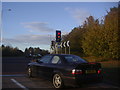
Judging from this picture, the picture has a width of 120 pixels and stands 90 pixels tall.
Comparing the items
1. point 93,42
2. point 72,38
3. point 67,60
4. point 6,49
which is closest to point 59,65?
point 67,60

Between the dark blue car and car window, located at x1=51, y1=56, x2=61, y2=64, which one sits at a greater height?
car window, located at x1=51, y1=56, x2=61, y2=64

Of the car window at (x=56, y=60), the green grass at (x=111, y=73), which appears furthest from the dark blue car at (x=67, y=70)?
the green grass at (x=111, y=73)

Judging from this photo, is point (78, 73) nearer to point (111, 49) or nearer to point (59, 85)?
point (59, 85)

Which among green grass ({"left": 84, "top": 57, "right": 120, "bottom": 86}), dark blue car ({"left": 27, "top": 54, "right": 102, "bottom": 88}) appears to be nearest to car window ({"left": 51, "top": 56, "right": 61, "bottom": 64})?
dark blue car ({"left": 27, "top": 54, "right": 102, "bottom": 88})

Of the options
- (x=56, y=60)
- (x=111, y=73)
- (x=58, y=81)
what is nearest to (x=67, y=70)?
(x=58, y=81)

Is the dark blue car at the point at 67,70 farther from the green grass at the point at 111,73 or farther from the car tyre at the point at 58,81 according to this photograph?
the green grass at the point at 111,73

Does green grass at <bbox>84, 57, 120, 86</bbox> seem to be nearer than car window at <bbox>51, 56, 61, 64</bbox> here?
No

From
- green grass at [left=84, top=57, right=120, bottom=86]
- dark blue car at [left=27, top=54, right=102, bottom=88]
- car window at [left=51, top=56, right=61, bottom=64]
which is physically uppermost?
car window at [left=51, top=56, right=61, bottom=64]

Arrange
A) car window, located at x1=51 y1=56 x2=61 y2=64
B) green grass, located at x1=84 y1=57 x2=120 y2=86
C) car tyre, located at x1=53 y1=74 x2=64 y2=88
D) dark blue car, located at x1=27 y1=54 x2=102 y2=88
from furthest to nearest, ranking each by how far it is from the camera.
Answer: green grass, located at x1=84 y1=57 x2=120 y2=86 → car window, located at x1=51 y1=56 x2=61 y2=64 → car tyre, located at x1=53 y1=74 x2=64 y2=88 → dark blue car, located at x1=27 y1=54 x2=102 y2=88

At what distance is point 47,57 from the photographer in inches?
324

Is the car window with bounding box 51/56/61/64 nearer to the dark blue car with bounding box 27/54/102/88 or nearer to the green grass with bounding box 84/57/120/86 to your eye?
the dark blue car with bounding box 27/54/102/88

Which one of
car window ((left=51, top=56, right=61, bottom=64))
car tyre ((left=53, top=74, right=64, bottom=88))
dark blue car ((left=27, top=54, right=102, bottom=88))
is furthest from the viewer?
car window ((left=51, top=56, right=61, bottom=64))

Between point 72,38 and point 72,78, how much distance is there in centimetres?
3164

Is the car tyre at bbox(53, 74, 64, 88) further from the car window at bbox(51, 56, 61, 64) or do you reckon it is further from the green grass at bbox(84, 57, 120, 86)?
the green grass at bbox(84, 57, 120, 86)
